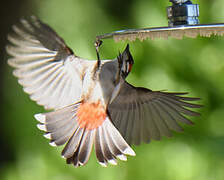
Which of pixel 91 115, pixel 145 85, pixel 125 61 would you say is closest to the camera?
pixel 125 61

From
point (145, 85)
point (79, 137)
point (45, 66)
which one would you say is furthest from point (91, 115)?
point (145, 85)

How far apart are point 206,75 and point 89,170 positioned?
0.96 metres

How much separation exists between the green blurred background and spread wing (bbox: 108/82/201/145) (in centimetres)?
106

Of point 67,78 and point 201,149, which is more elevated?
point 67,78

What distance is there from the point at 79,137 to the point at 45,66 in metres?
0.25

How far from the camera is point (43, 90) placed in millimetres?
1320

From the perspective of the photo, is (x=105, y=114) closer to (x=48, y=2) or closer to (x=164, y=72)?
(x=164, y=72)

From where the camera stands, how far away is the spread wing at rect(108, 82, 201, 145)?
1.56m

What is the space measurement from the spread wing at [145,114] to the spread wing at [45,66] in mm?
248

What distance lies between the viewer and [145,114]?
5.36 feet

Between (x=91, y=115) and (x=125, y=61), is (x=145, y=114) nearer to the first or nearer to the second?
(x=91, y=115)

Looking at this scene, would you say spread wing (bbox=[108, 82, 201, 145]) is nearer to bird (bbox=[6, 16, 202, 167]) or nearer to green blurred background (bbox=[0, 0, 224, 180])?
bird (bbox=[6, 16, 202, 167])

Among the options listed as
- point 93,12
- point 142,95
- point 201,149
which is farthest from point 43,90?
point 93,12

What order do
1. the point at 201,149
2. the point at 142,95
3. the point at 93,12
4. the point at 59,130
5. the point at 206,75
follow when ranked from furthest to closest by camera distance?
the point at 93,12
the point at 206,75
the point at 201,149
the point at 142,95
the point at 59,130
